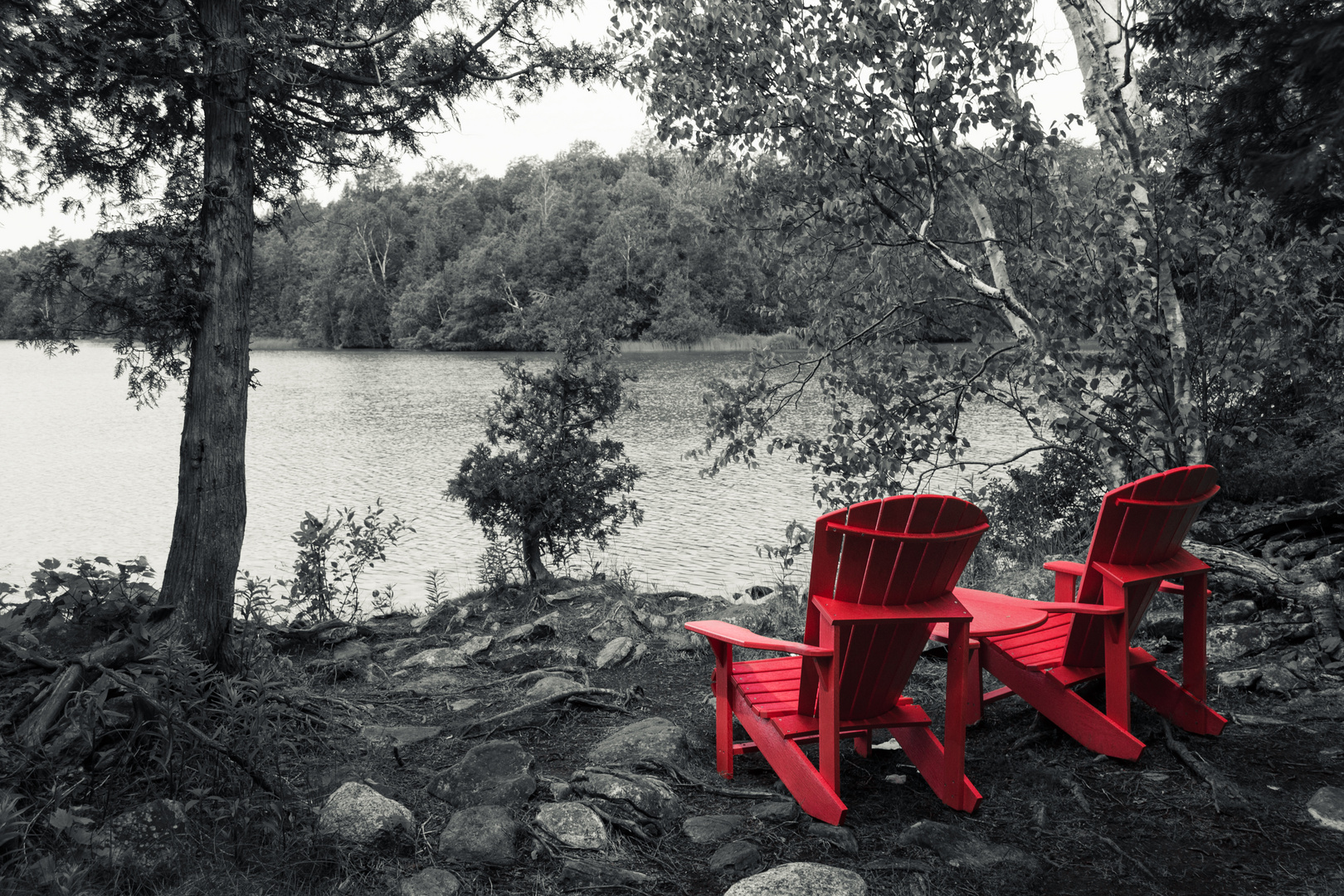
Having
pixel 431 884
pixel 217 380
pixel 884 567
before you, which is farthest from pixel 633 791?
pixel 217 380

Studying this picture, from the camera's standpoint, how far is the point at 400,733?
12.4 ft

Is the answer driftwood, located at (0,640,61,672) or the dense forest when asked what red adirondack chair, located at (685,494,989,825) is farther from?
the dense forest

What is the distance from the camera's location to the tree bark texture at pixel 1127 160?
5305 mm

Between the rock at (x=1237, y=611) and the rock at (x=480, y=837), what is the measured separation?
3.90 metres

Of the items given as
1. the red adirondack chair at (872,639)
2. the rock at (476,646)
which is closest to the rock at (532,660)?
the rock at (476,646)

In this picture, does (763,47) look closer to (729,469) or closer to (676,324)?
(729,469)

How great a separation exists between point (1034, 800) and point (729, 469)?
11.6 meters

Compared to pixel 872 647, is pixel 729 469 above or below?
below

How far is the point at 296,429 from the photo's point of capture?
21.0 meters

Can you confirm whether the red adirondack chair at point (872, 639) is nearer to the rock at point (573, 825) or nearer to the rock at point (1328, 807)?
the rock at point (573, 825)

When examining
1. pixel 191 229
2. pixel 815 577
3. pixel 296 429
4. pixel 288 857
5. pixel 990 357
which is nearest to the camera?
pixel 288 857

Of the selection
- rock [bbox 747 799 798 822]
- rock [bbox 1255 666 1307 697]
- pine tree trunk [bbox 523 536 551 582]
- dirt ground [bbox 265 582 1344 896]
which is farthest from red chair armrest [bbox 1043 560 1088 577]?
pine tree trunk [bbox 523 536 551 582]

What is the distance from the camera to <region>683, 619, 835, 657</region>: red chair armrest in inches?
111

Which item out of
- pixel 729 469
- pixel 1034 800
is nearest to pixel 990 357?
pixel 1034 800
